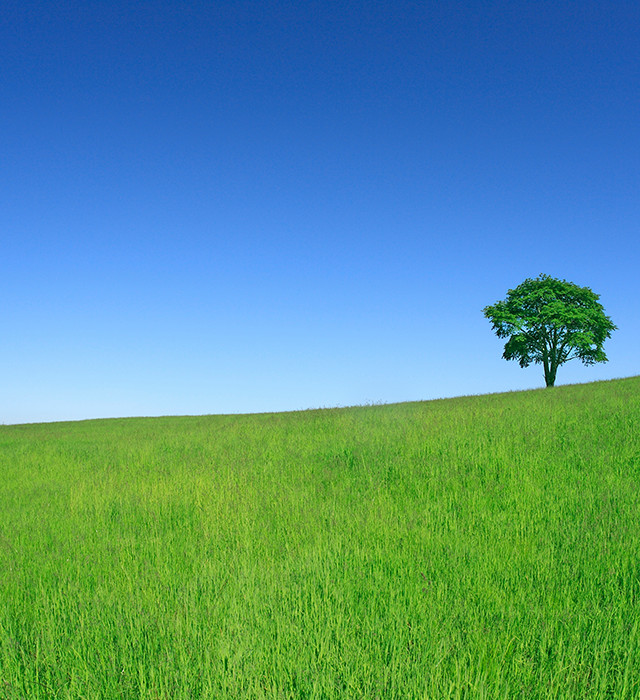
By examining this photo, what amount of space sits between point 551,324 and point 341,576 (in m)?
45.8

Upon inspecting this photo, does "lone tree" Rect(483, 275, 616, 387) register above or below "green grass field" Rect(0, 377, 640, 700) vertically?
above

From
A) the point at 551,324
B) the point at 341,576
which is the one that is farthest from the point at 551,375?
the point at 341,576

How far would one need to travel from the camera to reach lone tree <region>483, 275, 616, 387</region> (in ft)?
148

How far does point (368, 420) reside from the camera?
15625mm

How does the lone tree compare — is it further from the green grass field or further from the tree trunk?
the green grass field

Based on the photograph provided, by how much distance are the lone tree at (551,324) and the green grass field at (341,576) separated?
37140mm

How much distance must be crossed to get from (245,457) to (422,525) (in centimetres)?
606

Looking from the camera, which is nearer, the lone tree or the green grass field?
the green grass field

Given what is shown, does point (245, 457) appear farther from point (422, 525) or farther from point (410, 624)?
point (410, 624)

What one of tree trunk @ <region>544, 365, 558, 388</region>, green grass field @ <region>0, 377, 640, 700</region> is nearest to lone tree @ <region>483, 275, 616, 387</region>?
tree trunk @ <region>544, 365, 558, 388</region>

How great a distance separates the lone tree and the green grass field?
3714cm

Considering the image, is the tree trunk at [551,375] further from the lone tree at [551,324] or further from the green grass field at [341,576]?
the green grass field at [341,576]

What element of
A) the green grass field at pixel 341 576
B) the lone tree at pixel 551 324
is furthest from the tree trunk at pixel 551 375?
the green grass field at pixel 341 576

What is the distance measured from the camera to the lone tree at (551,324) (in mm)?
44969
